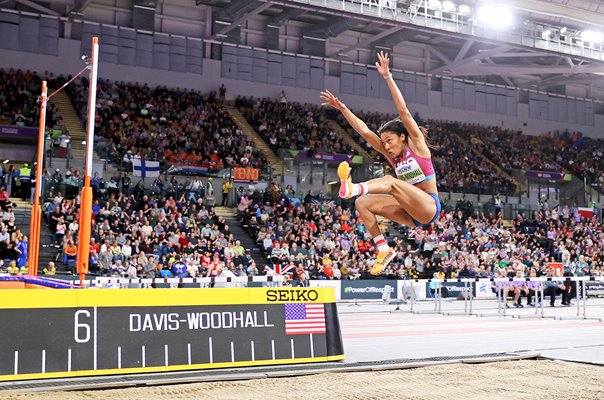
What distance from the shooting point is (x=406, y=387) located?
863cm

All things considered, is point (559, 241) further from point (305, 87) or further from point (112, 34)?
point (112, 34)

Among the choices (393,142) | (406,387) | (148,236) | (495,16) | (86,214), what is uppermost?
(495,16)

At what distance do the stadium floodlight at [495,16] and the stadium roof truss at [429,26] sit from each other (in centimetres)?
6

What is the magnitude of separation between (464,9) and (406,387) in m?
28.1

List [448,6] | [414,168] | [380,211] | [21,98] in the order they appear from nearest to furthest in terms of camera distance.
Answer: [414,168] < [380,211] < [21,98] < [448,6]

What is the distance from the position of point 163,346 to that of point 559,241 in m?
30.5

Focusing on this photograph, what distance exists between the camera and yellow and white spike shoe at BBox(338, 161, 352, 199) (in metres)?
6.90

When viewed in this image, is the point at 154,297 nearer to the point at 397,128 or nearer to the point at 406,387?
the point at 406,387

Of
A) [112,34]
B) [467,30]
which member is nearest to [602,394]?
[467,30]

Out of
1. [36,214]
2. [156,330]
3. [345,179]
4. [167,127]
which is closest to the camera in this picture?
[345,179]

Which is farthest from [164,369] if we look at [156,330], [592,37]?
[592,37]

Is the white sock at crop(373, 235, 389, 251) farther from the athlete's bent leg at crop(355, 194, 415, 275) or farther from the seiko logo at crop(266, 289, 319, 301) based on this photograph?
the seiko logo at crop(266, 289, 319, 301)

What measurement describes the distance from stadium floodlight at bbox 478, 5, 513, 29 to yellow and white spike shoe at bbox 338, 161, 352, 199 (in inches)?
1124

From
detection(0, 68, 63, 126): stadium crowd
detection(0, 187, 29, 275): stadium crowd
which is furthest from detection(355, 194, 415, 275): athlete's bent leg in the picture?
detection(0, 68, 63, 126): stadium crowd
